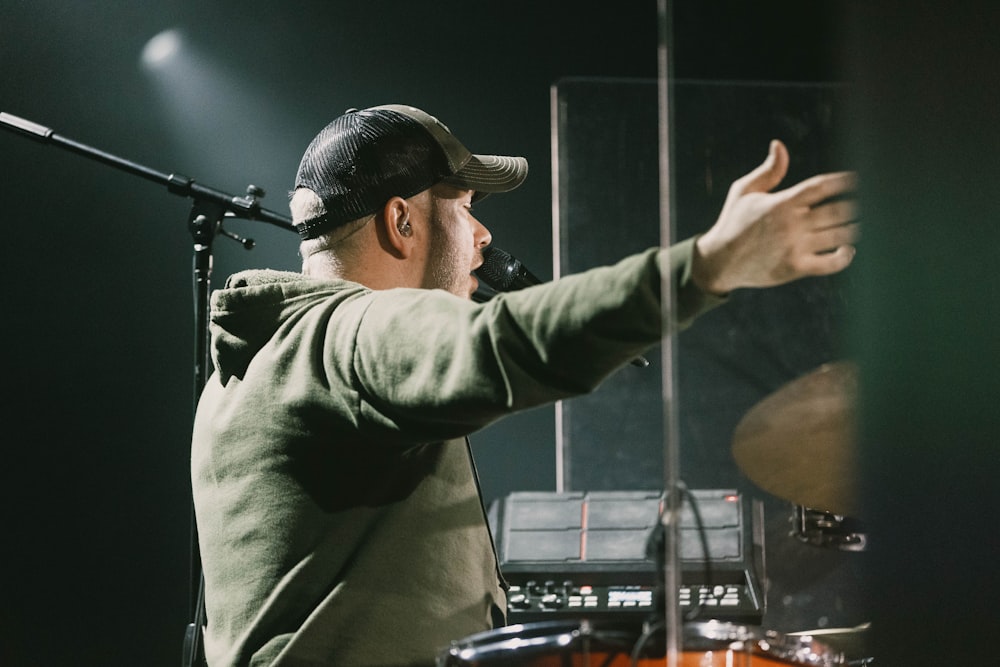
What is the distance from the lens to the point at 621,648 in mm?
920

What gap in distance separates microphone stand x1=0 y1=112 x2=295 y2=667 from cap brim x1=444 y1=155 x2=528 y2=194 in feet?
1.34

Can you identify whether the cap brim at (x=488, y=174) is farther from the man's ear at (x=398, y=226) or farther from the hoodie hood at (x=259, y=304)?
the hoodie hood at (x=259, y=304)

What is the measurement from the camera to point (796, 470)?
4.38 feet

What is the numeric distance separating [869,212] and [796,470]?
0.33 metres

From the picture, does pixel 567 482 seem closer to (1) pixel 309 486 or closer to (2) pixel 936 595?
(1) pixel 309 486

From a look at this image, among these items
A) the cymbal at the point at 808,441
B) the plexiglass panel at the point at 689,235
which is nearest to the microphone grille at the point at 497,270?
the plexiglass panel at the point at 689,235

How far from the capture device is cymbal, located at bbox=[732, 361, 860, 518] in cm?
113

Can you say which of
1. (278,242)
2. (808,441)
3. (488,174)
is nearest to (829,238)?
Answer: (808,441)

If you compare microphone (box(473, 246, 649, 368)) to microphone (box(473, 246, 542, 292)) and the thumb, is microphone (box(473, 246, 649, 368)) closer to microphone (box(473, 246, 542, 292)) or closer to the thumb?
microphone (box(473, 246, 542, 292))

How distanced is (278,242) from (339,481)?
984 millimetres

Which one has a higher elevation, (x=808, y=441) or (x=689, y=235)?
(x=689, y=235)

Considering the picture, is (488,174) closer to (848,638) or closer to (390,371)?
(390,371)

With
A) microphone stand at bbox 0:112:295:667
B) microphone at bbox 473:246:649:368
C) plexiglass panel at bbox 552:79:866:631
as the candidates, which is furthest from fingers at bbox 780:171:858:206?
microphone stand at bbox 0:112:295:667

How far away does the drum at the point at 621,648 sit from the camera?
919 mm
